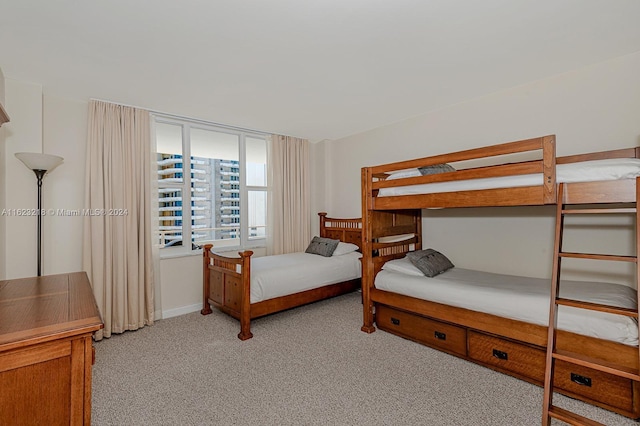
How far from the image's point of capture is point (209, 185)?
14.3 feet

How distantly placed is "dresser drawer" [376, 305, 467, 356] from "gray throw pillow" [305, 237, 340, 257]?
121cm

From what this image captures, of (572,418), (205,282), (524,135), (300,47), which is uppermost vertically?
(300,47)

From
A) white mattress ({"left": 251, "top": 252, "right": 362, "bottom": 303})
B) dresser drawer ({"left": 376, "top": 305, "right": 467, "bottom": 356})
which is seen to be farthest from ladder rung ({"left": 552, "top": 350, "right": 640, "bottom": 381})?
white mattress ({"left": 251, "top": 252, "right": 362, "bottom": 303})

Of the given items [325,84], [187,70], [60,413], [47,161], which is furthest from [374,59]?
[47,161]

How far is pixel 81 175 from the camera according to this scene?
127 inches

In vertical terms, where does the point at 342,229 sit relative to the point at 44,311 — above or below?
above

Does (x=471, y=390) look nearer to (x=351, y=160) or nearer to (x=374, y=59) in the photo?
(x=374, y=59)

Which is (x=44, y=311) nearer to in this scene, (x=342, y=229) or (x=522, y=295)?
(x=522, y=295)

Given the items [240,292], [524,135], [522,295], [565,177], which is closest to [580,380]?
[522,295]

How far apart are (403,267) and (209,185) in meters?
2.89

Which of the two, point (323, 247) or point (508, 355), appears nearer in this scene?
point (508, 355)

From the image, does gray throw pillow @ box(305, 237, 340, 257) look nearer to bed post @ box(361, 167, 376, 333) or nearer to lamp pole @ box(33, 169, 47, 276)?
bed post @ box(361, 167, 376, 333)

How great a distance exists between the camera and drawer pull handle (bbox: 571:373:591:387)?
6.37 ft

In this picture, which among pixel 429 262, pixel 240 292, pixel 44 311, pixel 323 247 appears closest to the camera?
pixel 44 311
